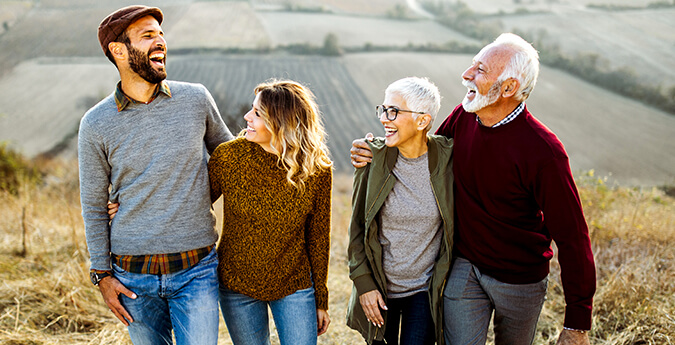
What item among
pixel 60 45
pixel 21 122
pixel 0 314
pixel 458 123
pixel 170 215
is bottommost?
pixel 21 122

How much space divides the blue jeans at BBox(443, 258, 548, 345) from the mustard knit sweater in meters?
0.76

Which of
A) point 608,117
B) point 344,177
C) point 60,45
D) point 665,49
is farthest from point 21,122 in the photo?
point 665,49

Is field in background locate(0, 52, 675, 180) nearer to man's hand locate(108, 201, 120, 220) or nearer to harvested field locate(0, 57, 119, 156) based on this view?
harvested field locate(0, 57, 119, 156)

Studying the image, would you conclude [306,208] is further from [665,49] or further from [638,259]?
[665,49]

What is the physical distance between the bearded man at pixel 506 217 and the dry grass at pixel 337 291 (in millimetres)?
1531

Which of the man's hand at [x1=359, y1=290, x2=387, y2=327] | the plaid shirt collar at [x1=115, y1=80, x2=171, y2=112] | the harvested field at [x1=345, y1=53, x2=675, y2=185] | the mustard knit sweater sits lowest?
the harvested field at [x1=345, y1=53, x2=675, y2=185]

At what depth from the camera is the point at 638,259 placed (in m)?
4.25

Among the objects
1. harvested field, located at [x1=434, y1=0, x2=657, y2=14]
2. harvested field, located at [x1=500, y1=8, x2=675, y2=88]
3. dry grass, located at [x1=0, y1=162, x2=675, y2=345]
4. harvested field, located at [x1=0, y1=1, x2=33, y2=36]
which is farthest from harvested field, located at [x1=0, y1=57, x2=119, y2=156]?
harvested field, located at [x1=500, y1=8, x2=675, y2=88]

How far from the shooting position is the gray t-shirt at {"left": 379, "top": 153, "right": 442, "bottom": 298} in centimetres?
231

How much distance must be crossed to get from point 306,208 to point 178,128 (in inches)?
28.7

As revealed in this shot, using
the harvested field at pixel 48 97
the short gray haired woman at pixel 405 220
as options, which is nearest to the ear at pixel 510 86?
the short gray haired woman at pixel 405 220

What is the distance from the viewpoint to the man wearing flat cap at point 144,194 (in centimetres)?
216

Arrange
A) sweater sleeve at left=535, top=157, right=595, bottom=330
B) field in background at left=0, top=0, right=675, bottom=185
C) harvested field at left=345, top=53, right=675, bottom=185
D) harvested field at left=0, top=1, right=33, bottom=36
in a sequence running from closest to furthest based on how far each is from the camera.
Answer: sweater sleeve at left=535, top=157, right=595, bottom=330 < harvested field at left=345, top=53, right=675, bottom=185 < field in background at left=0, top=0, right=675, bottom=185 < harvested field at left=0, top=1, right=33, bottom=36

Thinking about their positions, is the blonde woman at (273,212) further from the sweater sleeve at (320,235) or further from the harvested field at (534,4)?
the harvested field at (534,4)
